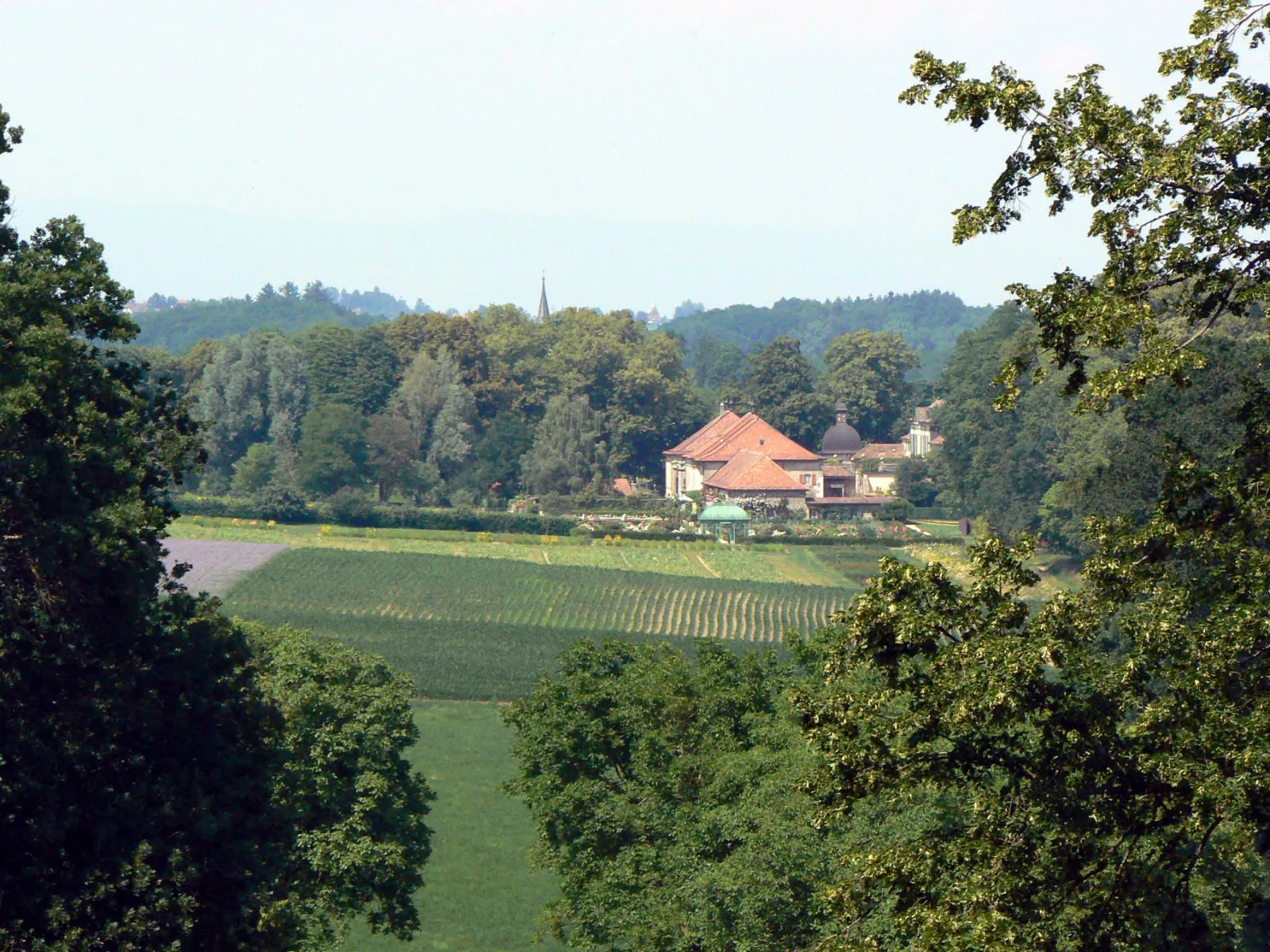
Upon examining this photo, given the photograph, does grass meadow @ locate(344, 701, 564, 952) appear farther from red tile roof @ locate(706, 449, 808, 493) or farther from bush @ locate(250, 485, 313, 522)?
red tile roof @ locate(706, 449, 808, 493)

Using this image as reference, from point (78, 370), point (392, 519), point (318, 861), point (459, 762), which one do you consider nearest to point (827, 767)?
point (78, 370)

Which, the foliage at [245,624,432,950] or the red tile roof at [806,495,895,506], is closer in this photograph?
the foliage at [245,624,432,950]

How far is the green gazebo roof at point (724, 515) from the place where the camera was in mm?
114000

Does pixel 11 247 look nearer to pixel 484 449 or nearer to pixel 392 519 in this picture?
pixel 392 519

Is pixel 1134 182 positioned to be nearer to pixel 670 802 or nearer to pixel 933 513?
pixel 670 802

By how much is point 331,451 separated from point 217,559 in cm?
3977

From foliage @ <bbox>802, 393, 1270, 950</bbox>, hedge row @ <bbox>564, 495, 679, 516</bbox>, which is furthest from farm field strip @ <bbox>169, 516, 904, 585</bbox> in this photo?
foliage @ <bbox>802, 393, 1270, 950</bbox>

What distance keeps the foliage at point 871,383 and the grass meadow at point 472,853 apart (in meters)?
110

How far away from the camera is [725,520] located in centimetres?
11381

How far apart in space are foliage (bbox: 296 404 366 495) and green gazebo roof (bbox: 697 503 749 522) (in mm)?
28405

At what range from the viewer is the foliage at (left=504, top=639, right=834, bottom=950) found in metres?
25.8

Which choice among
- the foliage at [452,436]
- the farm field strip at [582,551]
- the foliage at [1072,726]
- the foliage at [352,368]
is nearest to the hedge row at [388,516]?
the farm field strip at [582,551]

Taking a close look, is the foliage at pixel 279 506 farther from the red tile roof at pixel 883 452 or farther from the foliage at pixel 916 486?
the red tile roof at pixel 883 452

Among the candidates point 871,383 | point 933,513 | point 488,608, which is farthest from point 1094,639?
point 871,383
